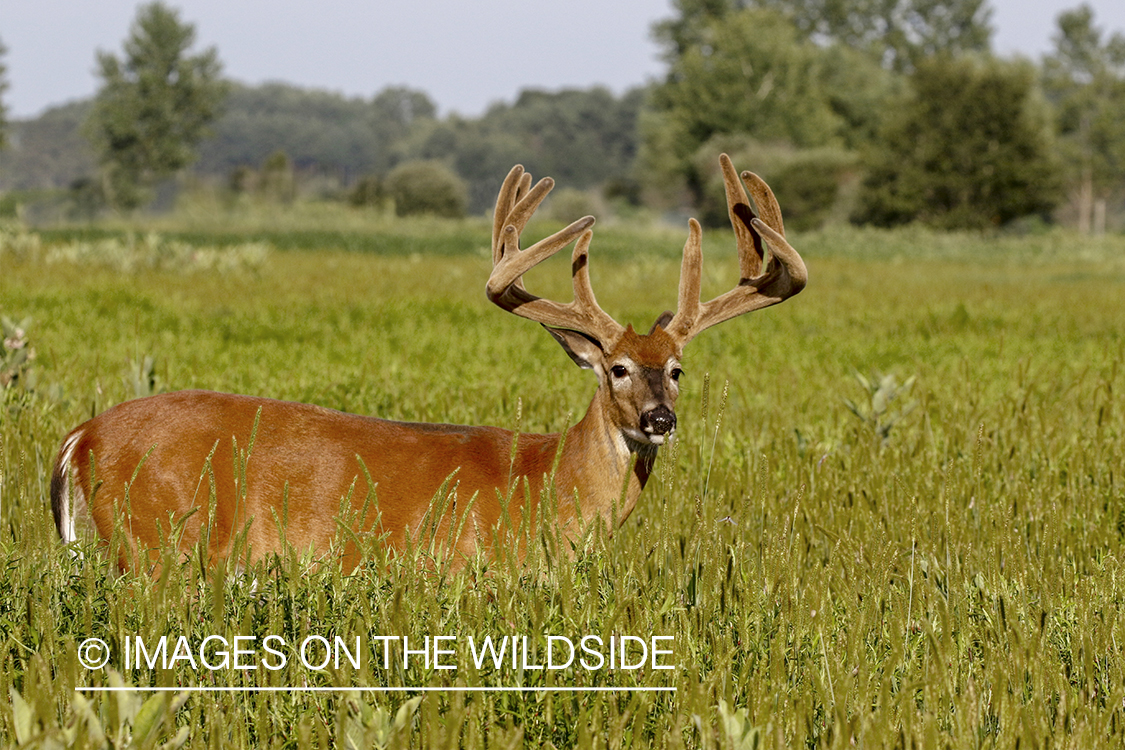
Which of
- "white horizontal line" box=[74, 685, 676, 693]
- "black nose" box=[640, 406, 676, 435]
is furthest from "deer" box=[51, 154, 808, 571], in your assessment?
"white horizontal line" box=[74, 685, 676, 693]

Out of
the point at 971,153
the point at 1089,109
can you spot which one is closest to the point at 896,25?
the point at 1089,109

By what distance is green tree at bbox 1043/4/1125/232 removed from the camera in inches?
2655

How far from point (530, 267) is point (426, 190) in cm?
6259

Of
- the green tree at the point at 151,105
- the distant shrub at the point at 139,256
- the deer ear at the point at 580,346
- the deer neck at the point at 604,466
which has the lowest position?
the deer neck at the point at 604,466

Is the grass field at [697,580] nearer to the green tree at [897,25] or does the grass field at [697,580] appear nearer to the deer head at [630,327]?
the deer head at [630,327]

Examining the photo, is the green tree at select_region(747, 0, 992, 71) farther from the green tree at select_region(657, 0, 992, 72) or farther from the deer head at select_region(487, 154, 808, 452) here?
the deer head at select_region(487, 154, 808, 452)

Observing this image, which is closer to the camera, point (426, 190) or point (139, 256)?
point (139, 256)

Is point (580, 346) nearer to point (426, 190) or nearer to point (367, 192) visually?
point (367, 192)

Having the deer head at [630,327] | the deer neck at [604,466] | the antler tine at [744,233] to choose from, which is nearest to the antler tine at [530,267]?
the deer head at [630,327]

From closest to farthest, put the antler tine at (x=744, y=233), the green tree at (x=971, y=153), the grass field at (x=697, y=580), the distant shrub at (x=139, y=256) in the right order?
the grass field at (x=697, y=580), the antler tine at (x=744, y=233), the distant shrub at (x=139, y=256), the green tree at (x=971, y=153)

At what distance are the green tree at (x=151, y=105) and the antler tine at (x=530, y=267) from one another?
228 ft

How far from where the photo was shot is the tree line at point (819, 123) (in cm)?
4981

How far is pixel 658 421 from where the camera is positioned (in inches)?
124

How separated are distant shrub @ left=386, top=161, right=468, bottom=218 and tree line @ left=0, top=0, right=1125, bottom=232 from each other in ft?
0.40
